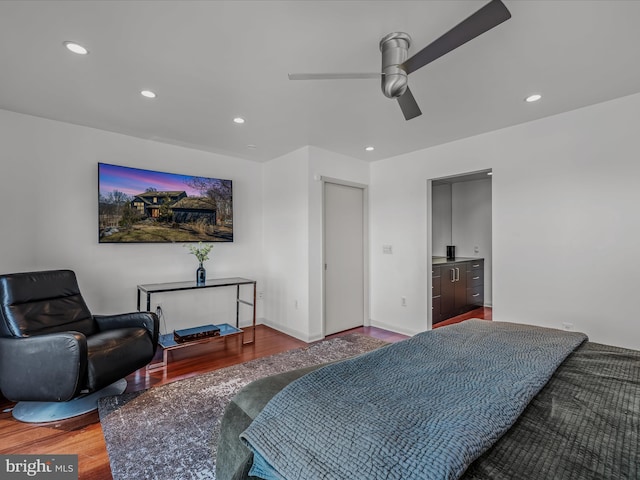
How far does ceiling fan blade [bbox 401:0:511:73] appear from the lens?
4.19 feet

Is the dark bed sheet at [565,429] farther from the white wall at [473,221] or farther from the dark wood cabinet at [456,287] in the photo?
the white wall at [473,221]

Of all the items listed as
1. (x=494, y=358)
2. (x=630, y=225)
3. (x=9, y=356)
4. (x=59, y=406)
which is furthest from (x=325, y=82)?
(x=59, y=406)

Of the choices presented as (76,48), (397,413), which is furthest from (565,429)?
(76,48)

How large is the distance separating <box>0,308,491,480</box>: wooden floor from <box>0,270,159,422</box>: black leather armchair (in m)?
0.11

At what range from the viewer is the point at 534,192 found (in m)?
3.12

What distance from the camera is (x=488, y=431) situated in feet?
2.83

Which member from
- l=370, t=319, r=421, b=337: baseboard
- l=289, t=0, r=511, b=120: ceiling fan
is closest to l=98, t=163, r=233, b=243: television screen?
l=370, t=319, r=421, b=337: baseboard

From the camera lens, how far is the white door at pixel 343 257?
4215 millimetres

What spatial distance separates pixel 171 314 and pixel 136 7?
128 inches

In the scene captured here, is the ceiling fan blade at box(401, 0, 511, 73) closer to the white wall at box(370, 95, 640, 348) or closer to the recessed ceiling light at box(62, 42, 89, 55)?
the recessed ceiling light at box(62, 42, 89, 55)

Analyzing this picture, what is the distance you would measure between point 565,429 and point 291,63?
7.78 feet

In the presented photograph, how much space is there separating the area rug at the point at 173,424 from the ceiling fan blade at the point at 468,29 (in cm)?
252

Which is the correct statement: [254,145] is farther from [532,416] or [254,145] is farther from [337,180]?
[532,416]

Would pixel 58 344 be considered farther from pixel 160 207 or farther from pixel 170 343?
pixel 160 207
